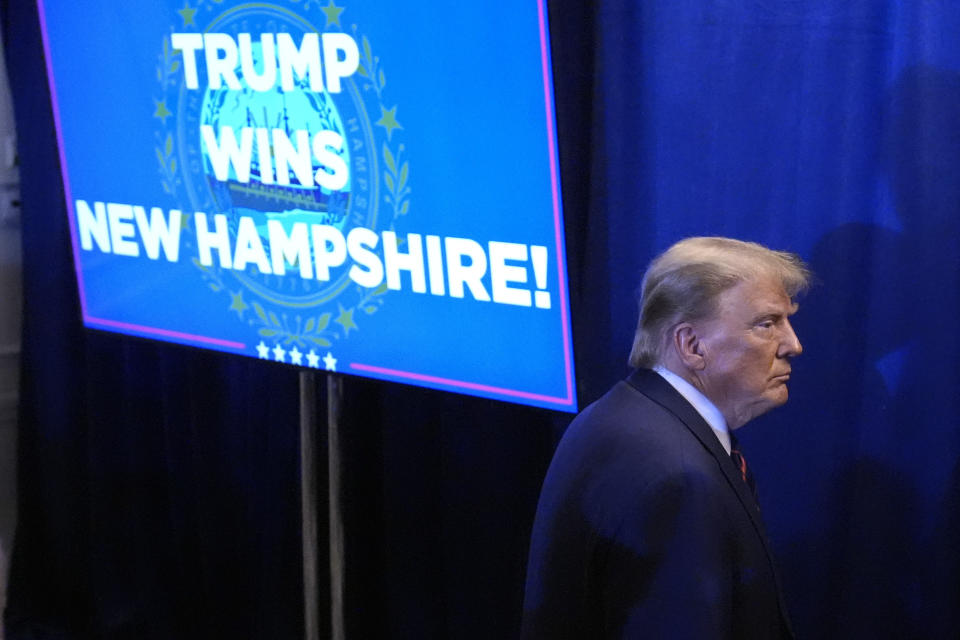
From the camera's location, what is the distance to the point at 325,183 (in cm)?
252

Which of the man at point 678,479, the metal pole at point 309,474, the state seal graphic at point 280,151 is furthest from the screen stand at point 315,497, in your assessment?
the man at point 678,479

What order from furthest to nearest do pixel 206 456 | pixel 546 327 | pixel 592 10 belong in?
pixel 206 456 < pixel 592 10 < pixel 546 327

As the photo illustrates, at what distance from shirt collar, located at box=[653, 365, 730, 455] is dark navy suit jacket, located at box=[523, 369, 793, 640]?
0.07ft

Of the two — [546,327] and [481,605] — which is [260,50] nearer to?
[546,327]

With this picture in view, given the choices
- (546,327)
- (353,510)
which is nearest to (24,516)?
(353,510)

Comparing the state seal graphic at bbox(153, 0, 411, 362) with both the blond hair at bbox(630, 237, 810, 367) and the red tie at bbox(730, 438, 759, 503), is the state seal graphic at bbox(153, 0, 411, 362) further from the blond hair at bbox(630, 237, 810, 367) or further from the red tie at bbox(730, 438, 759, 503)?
the red tie at bbox(730, 438, 759, 503)

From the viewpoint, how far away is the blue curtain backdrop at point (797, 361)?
7.12ft

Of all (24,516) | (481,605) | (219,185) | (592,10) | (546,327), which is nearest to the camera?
(546,327)

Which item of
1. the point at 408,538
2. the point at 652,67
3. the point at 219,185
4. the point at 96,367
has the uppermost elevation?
the point at 652,67

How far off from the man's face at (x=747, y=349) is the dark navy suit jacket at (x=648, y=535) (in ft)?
0.26

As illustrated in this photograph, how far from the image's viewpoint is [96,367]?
11.6ft

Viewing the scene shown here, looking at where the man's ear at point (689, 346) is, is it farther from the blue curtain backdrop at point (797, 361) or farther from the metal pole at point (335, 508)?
the metal pole at point (335, 508)

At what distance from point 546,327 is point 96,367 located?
1809 millimetres

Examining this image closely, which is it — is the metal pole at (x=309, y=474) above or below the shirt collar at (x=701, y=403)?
below
